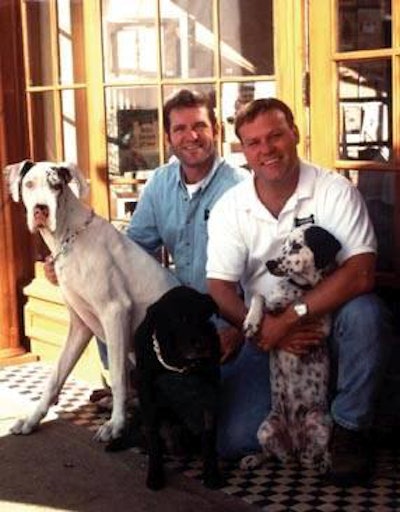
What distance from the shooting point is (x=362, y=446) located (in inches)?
128

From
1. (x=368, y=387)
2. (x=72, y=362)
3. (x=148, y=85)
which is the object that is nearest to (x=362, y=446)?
(x=368, y=387)

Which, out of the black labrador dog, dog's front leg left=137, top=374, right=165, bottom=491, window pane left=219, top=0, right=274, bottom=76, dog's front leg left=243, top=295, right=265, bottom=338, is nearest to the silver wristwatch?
dog's front leg left=243, top=295, right=265, bottom=338

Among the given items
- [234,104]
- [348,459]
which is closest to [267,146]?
[234,104]

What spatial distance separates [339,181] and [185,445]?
3.62ft

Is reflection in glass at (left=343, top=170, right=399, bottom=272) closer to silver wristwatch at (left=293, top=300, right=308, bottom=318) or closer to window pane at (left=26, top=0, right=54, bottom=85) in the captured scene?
silver wristwatch at (left=293, top=300, right=308, bottom=318)

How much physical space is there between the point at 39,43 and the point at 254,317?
2.35 m

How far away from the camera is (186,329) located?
3.11 meters

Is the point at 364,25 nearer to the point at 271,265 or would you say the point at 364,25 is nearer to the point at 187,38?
the point at 187,38

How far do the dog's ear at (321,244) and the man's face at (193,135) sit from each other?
2.50 feet

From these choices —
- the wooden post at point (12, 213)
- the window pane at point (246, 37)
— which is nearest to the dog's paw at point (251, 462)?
the window pane at point (246, 37)

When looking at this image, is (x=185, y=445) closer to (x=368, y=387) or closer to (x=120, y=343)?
(x=120, y=343)

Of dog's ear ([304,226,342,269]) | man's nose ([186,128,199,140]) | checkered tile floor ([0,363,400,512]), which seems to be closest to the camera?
checkered tile floor ([0,363,400,512])

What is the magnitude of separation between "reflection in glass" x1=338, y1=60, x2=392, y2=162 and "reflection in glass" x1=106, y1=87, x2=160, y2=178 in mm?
963

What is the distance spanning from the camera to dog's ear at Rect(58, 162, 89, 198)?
3.58 metres
